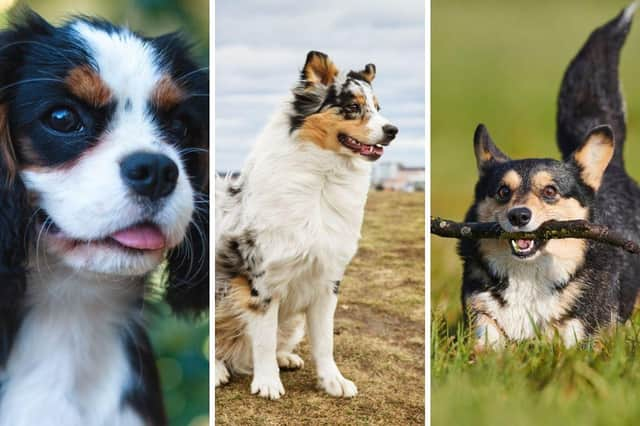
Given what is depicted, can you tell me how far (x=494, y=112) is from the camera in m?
2.96

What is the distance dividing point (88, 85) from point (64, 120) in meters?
0.12

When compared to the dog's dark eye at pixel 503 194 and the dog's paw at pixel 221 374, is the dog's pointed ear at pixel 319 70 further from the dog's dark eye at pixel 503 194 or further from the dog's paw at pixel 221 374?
the dog's paw at pixel 221 374

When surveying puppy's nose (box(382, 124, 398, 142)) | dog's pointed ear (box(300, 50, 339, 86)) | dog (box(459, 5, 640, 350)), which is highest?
dog's pointed ear (box(300, 50, 339, 86))

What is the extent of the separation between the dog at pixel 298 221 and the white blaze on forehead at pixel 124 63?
626 millimetres

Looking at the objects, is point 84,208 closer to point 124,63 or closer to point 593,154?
point 124,63

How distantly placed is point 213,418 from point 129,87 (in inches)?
51.0

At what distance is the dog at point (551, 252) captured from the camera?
271cm

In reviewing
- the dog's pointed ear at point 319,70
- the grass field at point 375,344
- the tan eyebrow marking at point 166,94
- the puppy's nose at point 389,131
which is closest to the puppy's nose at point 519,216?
the grass field at point 375,344

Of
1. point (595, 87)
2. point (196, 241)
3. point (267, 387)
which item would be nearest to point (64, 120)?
point (196, 241)

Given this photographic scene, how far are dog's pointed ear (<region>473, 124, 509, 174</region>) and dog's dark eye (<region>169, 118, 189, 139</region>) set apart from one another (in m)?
1.09

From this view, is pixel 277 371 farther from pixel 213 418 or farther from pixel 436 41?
pixel 436 41

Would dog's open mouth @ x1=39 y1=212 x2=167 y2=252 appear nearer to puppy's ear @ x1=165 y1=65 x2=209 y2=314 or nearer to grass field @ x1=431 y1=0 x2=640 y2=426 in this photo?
puppy's ear @ x1=165 y1=65 x2=209 y2=314

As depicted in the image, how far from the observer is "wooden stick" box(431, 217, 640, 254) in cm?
270

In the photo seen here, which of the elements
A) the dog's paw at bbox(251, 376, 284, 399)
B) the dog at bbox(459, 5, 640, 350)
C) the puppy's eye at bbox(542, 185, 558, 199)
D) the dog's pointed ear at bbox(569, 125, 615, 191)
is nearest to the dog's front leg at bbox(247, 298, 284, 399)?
the dog's paw at bbox(251, 376, 284, 399)
